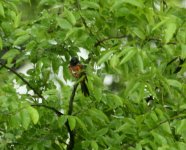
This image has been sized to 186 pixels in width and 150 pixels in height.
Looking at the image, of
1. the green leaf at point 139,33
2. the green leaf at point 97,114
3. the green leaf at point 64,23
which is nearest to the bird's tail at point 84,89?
the green leaf at point 97,114

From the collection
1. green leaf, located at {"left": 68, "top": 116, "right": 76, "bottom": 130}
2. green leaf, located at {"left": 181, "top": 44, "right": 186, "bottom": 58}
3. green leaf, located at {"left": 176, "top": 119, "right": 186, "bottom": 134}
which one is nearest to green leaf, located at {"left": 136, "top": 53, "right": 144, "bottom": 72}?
green leaf, located at {"left": 181, "top": 44, "right": 186, "bottom": 58}

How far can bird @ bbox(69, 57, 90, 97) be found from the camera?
9.53 feet

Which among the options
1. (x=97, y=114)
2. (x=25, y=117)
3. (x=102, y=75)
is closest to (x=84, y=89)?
(x=97, y=114)

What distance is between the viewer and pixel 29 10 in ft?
25.8

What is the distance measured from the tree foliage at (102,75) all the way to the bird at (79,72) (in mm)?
50

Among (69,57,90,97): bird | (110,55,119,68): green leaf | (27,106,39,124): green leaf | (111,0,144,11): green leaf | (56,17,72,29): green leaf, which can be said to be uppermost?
(111,0,144,11): green leaf

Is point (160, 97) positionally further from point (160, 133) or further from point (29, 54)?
point (29, 54)

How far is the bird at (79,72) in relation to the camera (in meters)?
2.90

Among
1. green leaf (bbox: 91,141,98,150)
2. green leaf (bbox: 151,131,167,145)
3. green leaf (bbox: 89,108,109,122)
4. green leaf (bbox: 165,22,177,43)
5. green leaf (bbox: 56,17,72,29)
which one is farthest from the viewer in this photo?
green leaf (bbox: 89,108,109,122)

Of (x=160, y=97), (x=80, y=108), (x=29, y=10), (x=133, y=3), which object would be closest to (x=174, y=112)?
(x=160, y=97)

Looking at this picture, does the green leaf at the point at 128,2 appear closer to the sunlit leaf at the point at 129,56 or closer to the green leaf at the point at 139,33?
the green leaf at the point at 139,33

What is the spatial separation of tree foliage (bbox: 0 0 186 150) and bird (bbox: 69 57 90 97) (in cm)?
5

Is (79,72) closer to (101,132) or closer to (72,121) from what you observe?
(72,121)

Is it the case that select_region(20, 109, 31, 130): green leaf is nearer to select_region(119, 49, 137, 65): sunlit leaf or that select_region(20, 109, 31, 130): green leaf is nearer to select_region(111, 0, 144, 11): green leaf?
select_region(119, 49, 137, 65): sunlit leaf
